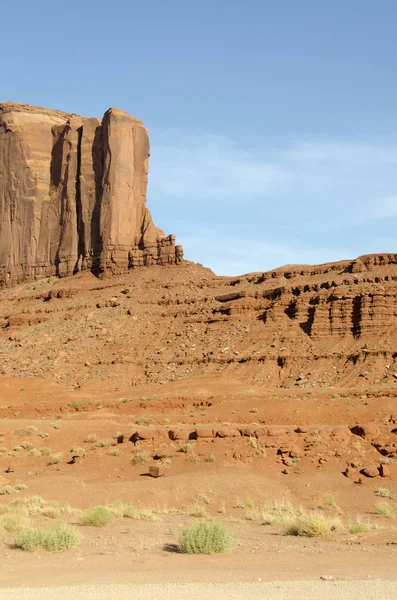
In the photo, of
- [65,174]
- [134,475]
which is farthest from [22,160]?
[134,475]

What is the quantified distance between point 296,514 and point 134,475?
5.41m

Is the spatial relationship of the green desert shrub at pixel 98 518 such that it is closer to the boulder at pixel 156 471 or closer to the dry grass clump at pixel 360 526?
the dry grass clump at pixel 360 526

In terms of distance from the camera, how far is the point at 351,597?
8.77 meters

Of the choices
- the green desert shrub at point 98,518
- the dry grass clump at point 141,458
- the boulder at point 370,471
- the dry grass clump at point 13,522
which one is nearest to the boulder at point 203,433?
the dry grass clump at point 141,458

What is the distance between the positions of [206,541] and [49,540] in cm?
231

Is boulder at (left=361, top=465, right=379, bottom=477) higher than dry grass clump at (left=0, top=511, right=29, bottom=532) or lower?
higher

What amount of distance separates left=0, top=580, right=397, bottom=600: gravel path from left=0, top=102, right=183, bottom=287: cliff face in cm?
5203

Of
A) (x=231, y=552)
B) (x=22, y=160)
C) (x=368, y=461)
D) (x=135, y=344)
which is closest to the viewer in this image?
(x=231, y=552)

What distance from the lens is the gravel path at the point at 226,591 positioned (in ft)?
28.9

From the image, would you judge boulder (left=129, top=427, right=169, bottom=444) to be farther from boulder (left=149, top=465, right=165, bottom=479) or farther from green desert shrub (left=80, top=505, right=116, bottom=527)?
green desert shrub (left=80, top=505, right=116, bottom=527)

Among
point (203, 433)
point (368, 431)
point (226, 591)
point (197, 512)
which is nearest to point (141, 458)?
point (203, 433)

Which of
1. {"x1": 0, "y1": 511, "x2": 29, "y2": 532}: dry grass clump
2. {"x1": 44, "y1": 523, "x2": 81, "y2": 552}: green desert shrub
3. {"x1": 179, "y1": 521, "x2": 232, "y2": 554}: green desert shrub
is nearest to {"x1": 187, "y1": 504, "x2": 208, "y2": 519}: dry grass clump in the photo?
{"x1": 0, "y1": 511, "x2": 29, "y2": 532}: dry grass clump

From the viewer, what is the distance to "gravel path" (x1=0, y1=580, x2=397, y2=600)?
8820 mm

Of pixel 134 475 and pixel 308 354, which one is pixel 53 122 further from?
pixel 134 475
